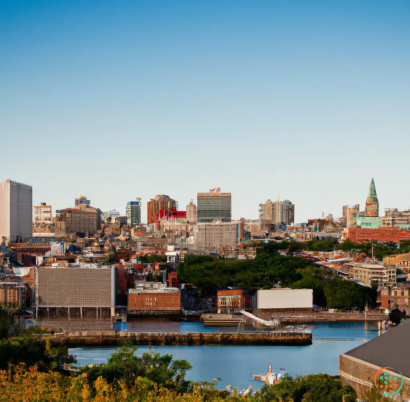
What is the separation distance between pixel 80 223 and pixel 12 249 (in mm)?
20946

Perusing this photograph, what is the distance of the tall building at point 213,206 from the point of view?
174ft

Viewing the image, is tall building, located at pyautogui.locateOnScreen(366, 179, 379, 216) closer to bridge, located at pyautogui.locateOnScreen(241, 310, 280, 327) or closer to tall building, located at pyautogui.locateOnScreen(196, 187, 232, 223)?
tall building, located at pyautogui.locateOnScreen(196, 187, 232, 223)

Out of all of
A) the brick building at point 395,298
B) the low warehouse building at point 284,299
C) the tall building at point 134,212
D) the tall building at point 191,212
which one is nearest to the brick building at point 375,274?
the brick building at point 395,298

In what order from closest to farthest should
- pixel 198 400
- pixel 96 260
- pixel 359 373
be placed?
pixel 198 400
pixel 359 373
pixel 96 260

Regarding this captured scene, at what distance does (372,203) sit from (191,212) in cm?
1312

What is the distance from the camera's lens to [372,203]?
59.0 m

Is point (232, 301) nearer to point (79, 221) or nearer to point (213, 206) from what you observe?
point (213, 206)

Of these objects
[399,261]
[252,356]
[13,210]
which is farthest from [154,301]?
[13,210]

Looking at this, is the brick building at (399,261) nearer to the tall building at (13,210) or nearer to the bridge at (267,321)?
the bridge at (267,321)

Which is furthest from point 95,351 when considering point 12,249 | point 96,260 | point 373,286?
point 12,249

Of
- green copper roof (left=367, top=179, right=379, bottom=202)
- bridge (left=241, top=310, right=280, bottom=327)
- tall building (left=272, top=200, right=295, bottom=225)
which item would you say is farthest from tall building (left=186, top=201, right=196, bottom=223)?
bridge (left=241, top=310, right=280, bottom=327)

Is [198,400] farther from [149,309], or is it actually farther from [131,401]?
[149,309]

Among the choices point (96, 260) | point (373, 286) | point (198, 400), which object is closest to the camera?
point (198, 400)

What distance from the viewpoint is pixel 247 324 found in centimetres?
1984
